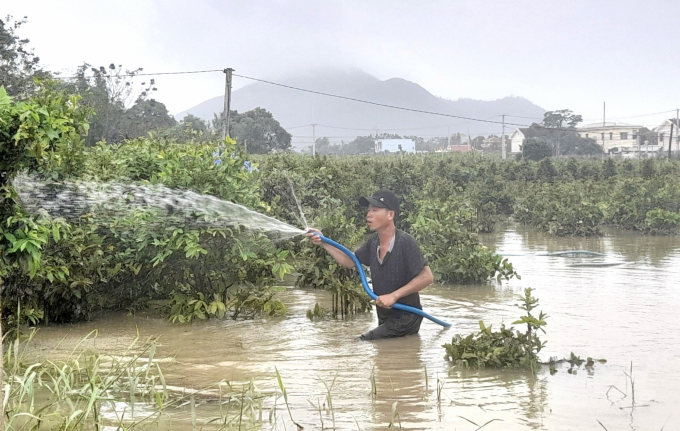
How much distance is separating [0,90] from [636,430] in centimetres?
463

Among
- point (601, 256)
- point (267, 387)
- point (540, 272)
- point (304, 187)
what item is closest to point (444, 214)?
point (540, 272)

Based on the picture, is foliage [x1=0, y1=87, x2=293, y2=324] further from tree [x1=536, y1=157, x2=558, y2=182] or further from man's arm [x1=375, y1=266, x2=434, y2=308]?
tree [x1=536, y1=157, x2=558, y2=182]

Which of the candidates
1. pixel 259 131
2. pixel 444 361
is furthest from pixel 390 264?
pixel 259 131

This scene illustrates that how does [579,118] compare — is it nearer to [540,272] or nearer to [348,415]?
[540,272]

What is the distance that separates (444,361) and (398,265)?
1.05m

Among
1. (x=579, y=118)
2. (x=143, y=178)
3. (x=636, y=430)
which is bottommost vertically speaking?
(x=636, y=430)

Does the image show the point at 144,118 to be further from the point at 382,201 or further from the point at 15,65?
the point at 382,201

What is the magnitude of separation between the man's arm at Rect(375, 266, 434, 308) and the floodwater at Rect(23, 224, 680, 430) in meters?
0.50

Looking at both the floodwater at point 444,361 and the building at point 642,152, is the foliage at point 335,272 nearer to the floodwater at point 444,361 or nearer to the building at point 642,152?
the floodwater at point 444,361

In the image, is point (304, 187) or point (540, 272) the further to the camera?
point (304, 187)

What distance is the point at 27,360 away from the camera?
6.81 m

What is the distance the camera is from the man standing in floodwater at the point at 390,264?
7582 mm

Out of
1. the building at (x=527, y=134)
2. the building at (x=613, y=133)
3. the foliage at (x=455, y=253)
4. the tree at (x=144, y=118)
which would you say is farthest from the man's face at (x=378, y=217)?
the building at (x=613, y=133)

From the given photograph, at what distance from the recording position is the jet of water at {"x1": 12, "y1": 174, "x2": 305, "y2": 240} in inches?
332
